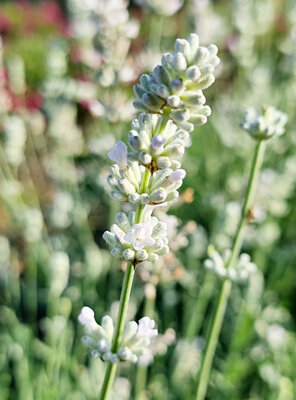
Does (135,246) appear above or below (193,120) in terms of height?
below

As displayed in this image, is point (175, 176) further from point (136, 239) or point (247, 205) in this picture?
point (247, 205)

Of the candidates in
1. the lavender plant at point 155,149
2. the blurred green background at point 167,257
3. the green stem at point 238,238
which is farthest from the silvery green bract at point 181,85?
the blurred green background at point 167,257

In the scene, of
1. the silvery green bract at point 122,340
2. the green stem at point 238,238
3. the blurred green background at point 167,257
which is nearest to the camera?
the silvery green bract at point 122,340

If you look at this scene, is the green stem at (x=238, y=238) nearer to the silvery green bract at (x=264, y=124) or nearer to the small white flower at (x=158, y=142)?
the silvery green bract at (x=264, y=124)

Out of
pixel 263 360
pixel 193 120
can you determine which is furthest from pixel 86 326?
pixel 263 360

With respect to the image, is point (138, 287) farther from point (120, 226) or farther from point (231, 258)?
point (120, 226)

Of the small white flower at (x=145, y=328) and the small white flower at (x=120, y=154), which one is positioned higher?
the small white flower at (x=120, y=154)
